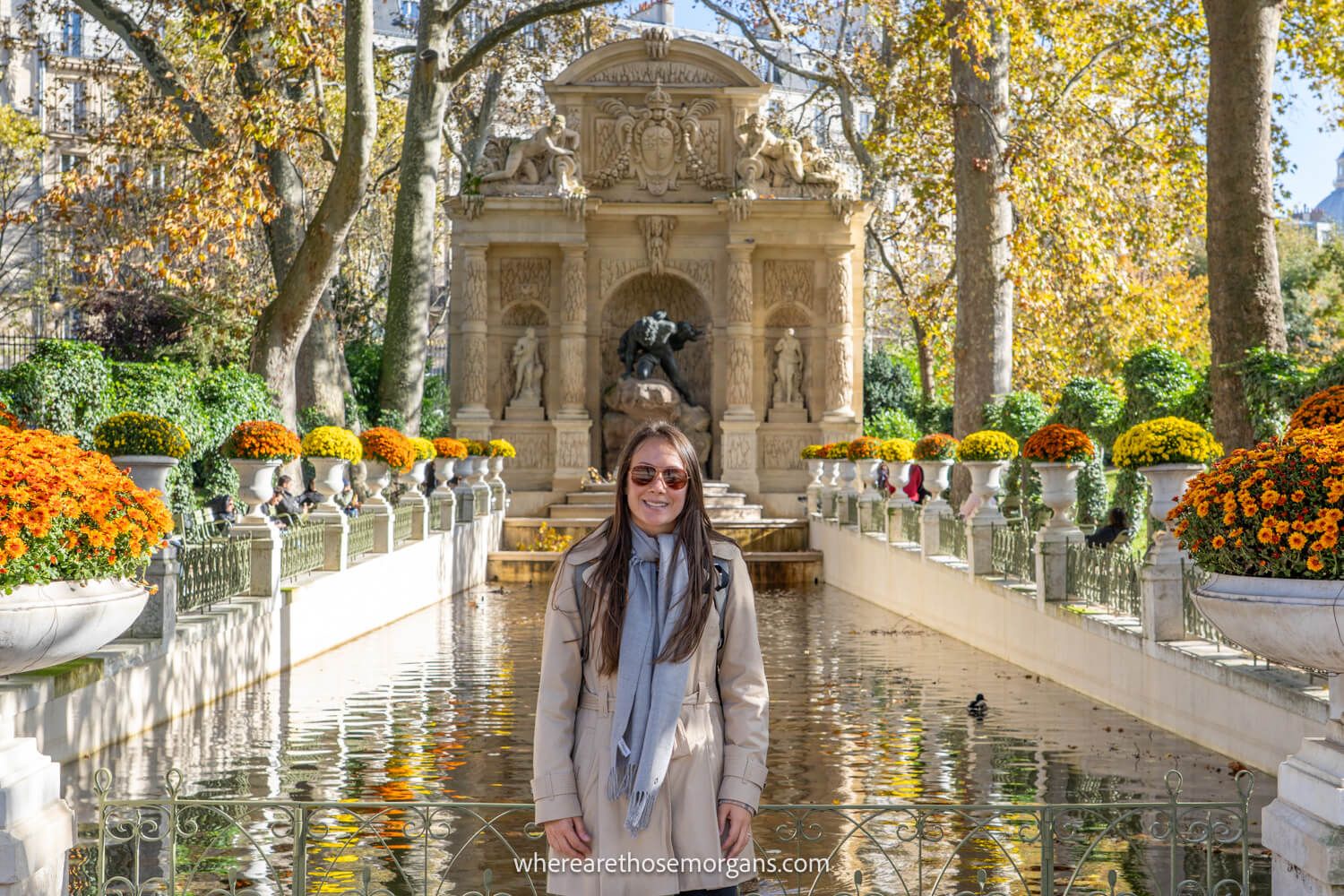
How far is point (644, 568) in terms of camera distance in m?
4.41

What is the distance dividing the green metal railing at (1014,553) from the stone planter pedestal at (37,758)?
1000cm

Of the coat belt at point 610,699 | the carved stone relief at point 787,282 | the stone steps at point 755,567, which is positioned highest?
the carved stone relief at point 787,282

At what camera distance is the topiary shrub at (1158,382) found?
20.4 m

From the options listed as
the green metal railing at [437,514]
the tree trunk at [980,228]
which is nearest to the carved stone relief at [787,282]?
the tree trunk at [980,228]

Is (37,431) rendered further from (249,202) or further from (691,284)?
(691,284)

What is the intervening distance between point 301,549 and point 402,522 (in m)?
5.52

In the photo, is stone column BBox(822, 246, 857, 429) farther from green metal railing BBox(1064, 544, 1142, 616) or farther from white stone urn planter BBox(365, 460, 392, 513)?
green metal railing BBox(1064, 544, 1142, 616)

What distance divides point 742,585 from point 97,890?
110 inches

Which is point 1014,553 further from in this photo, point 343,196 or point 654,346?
Answer: point 654,346

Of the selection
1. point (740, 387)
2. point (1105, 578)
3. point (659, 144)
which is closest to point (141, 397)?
point (1105, 578)

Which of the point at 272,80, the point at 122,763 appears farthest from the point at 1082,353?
the point at 122,763

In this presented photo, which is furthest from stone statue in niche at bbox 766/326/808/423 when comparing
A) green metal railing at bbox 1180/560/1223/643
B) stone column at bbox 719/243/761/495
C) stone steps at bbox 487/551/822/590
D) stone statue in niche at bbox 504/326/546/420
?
green metal railing at bbox 1180/560/1223/643

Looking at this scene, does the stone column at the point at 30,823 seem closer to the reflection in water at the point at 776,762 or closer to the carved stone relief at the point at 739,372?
the reflection in water at the point at 776,762

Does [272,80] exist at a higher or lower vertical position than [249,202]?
higher
